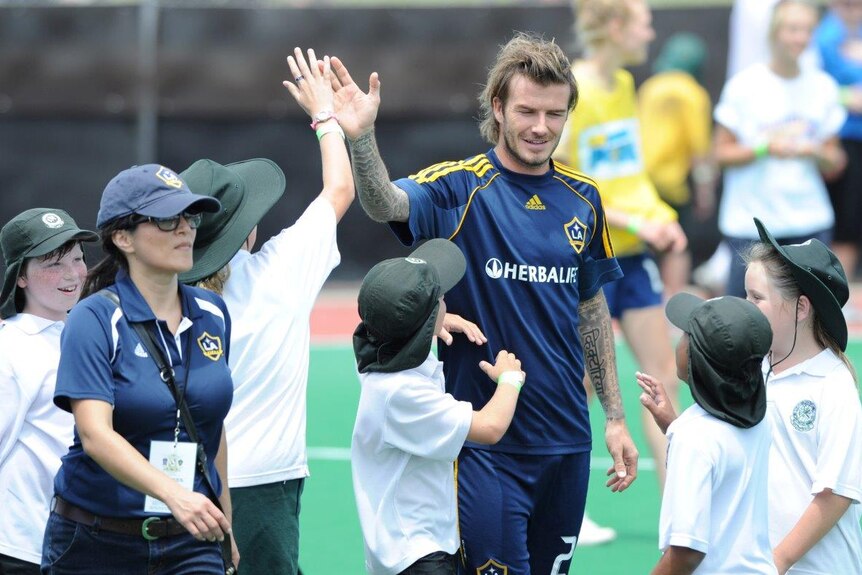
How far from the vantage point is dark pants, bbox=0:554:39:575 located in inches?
190

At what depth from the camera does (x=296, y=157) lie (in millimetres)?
15758

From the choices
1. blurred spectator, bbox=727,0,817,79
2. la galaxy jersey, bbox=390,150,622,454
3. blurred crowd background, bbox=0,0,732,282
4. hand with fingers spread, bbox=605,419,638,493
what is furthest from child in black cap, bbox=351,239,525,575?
blurred crowd background, bbox=0,0,732,282

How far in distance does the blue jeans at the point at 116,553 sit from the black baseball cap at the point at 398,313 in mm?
817

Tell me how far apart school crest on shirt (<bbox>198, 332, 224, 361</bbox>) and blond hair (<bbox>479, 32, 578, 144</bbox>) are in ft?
4.88

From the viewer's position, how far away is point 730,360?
4.22 metres

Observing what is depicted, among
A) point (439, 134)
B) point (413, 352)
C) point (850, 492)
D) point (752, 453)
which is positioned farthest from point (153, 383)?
A: point (439, 134)

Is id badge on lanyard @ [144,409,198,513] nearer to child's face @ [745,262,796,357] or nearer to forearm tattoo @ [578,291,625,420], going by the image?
forearm tattoo @ [578,291,625,420]

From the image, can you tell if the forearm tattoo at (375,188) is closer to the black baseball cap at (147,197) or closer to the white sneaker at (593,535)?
the black baseball cap at (147,197)

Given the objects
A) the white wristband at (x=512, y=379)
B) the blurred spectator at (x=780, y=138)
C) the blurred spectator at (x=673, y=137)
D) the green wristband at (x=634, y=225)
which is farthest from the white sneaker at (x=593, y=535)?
the blurred spectator at (x=673, y=137)

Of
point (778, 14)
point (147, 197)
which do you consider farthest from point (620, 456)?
point (778, 14)

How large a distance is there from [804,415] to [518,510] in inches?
40.2

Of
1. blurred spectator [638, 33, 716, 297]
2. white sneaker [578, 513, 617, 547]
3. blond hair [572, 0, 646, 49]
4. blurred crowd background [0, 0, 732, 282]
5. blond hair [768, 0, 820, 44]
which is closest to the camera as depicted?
white sneaker [578, 513, 617, 547]

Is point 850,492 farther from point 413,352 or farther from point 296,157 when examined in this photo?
point 296,157

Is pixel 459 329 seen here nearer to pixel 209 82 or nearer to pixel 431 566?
pixel 431 566
